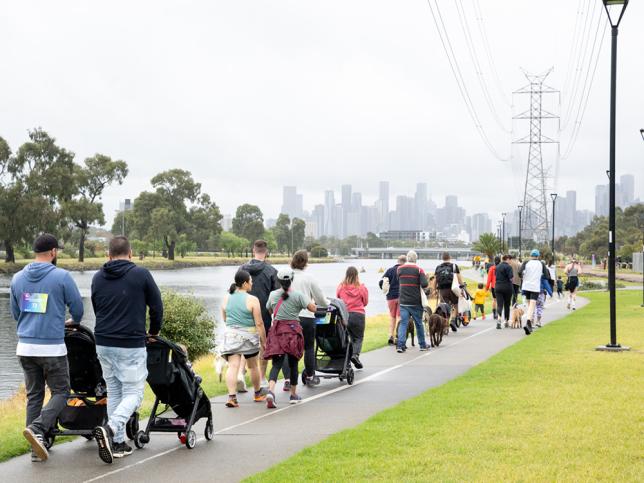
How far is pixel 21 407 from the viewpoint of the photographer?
13922mm

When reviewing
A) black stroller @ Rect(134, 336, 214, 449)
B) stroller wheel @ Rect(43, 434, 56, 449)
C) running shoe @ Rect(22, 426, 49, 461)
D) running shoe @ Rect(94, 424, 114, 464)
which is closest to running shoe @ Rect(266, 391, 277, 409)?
black stroller @ Rect(134, 336, 214, 449)

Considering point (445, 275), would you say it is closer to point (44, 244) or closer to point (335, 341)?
point (335, 341)

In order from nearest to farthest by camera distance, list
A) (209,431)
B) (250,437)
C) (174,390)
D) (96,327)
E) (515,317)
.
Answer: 1. (96,327)
2. (174,390)
3. (209,431)
4. (250,437)
5. (515,317)

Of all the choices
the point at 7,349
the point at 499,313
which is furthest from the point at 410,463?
the point at 7,349

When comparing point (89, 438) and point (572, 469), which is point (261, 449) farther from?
point (572, 469)

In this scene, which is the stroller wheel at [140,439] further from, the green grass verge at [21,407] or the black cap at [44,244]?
the black cap at [44,244]

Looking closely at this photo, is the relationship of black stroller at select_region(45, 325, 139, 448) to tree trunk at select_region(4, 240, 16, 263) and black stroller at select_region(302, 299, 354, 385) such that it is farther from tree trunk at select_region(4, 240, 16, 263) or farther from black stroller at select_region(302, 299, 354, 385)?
tree trunk at select_region(4, 240, 16, 263)

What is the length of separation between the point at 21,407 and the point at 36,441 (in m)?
6.34

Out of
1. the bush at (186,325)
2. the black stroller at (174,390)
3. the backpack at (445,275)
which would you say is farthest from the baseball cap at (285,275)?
the backpack at (445,275)

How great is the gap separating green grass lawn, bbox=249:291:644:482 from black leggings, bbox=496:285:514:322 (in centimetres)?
974

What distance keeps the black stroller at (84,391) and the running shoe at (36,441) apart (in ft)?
1.01

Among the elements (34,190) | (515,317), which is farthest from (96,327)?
(34,190)

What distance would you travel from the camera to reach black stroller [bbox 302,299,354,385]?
13438mm

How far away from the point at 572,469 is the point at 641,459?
79 centimetres
